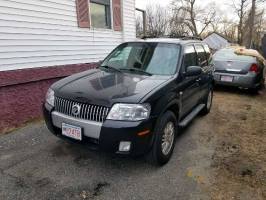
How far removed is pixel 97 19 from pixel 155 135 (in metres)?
5.55

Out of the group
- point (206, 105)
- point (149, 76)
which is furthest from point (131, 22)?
point (149, 76)

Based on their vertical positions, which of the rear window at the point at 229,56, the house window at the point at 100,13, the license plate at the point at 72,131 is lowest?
the license plate at the point at 72,131

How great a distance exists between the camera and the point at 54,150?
14.0ft

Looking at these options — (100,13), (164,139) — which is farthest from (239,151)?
(100,13)

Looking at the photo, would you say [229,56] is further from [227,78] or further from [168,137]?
[168,137]

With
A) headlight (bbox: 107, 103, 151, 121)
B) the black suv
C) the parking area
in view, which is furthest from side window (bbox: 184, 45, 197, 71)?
headlight (bbox: 107, 103, 151, 121)

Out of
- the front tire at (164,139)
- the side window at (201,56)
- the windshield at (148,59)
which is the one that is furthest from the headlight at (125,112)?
the side window at (201,56)

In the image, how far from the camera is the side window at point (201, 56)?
17.7ft

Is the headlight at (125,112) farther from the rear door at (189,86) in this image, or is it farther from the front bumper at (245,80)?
the front bumper at (245,80)

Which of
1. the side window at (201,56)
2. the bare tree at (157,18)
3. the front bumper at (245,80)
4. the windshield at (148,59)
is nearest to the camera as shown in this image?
the windshield at (148,59)

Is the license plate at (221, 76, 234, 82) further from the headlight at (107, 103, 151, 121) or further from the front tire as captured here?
the headlight at (107, 103, 151, 121)

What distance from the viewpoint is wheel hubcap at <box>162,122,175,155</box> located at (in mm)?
3760

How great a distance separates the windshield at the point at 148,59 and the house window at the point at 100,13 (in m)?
3.39

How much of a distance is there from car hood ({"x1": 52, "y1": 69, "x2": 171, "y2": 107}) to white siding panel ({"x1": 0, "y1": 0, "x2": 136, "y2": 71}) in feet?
6.50
